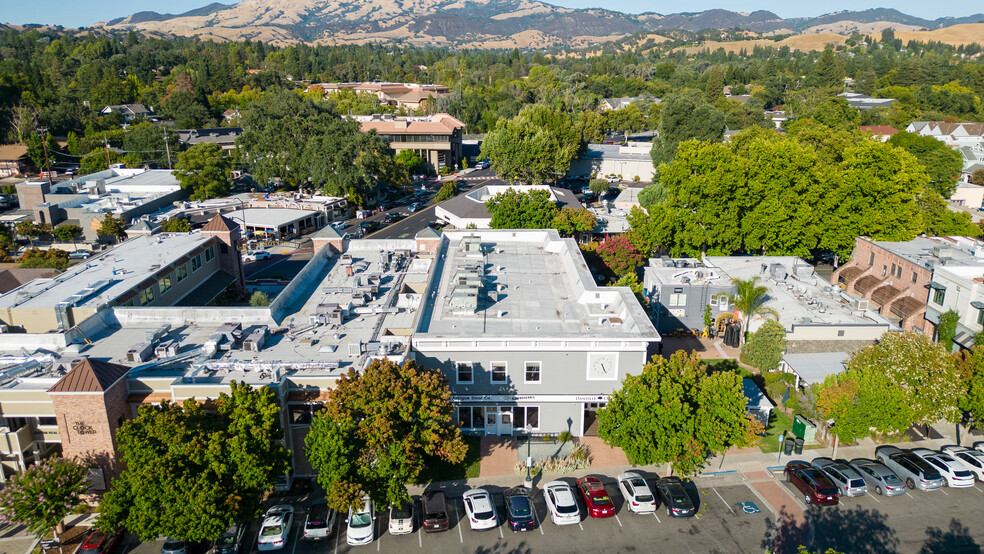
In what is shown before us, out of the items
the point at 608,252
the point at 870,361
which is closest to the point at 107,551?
the point at 870,361

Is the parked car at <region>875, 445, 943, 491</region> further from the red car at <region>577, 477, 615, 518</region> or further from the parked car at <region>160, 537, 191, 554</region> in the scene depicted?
the parked car at <region>160, 537, 191, 554</region>

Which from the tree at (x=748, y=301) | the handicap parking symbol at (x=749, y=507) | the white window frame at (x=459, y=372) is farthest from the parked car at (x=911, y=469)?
the white window frame at (x=459, y=372)

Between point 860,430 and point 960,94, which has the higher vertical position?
point 960,94

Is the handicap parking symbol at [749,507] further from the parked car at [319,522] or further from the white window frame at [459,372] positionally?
the parked car at [319,522]

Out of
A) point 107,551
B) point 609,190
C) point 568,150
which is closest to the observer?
point 107,551

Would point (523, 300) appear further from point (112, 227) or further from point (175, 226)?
point (112, 227)

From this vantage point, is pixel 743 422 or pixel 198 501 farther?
pixel 743 422

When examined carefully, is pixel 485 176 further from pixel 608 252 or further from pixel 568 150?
pixel 608 252

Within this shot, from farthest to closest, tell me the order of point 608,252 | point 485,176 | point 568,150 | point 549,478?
point 485,176 → point 568,150 → point 608,252 → point 549,478
